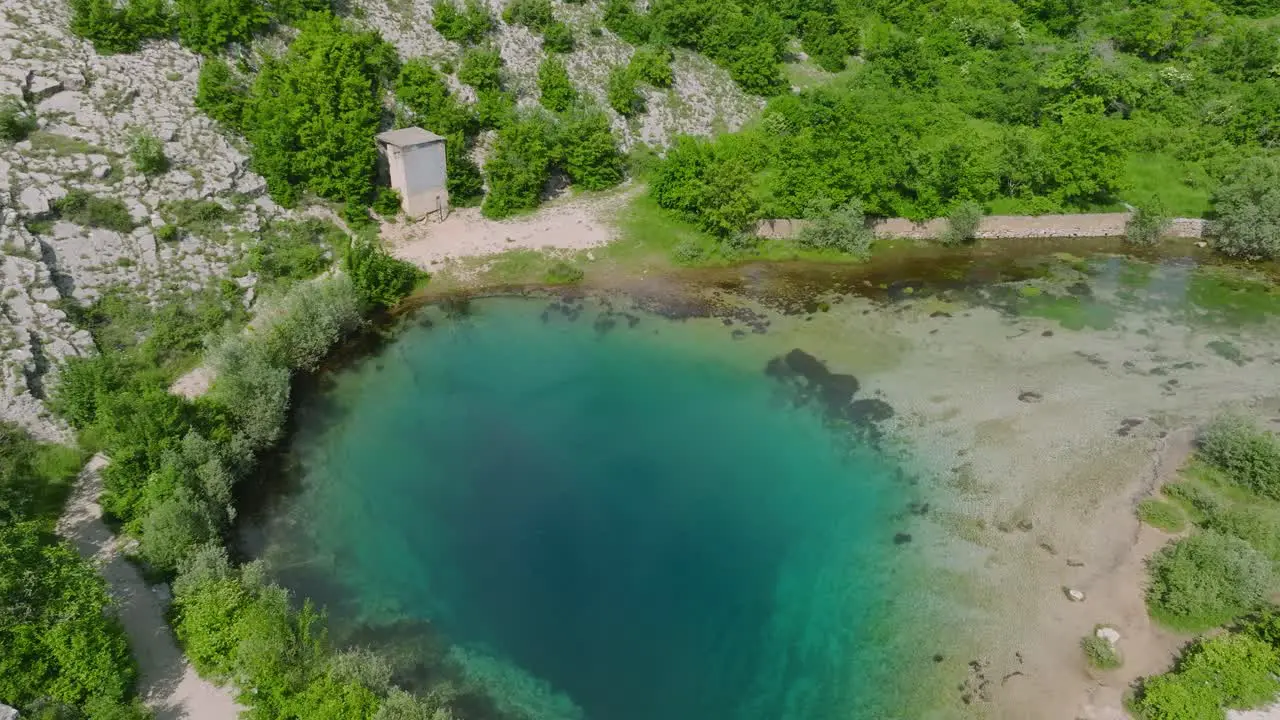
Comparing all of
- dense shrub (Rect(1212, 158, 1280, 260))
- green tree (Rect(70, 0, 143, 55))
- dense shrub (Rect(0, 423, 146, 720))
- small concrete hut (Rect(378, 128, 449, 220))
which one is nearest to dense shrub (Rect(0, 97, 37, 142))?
green tree (Rect(70, 0, 143, 55))

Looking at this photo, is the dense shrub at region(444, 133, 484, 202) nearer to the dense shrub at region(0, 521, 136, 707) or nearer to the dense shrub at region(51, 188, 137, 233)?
the dense shrub at region(51, 188, 137, 233)

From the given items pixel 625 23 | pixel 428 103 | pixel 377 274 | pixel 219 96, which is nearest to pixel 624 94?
pixel 625 23

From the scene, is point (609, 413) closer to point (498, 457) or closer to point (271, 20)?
point (498, 457)

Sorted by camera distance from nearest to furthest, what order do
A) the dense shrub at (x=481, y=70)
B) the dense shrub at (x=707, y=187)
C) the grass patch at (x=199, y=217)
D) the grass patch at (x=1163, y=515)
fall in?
the grass patch at (x=1163, y=515), the grass patch at (x=199, y=217), the dense shrub at (x=707, y=187), the dense shrub at (x=481, y=70)

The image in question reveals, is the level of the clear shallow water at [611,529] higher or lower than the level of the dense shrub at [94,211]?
lower

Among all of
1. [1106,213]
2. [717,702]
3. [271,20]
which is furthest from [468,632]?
[1106,213]

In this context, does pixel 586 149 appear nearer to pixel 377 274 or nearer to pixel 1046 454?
pixel 377 274

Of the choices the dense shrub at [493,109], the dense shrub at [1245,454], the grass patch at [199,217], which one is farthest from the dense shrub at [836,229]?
the grass patch at [199,217]

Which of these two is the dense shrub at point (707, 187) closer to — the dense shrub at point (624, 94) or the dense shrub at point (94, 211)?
the dense shrub at point (624, 94)
